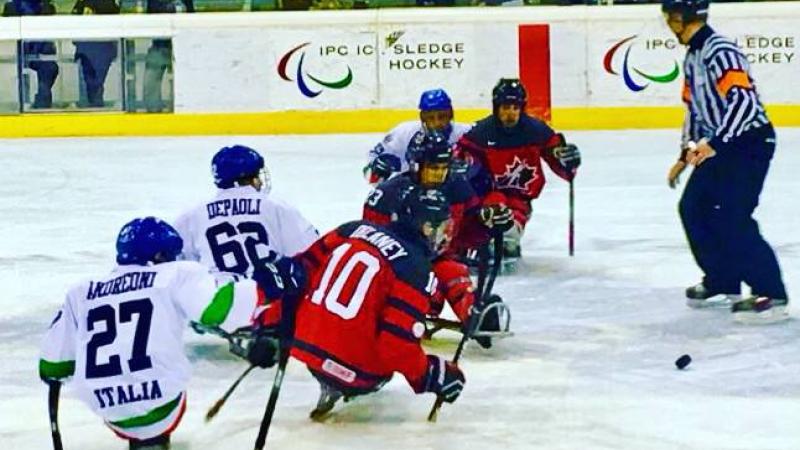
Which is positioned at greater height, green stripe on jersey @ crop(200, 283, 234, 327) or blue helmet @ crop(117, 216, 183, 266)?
blue helmet @ crop(117, 216, 183, 266)

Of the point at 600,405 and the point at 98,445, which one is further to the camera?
the point at 600,405

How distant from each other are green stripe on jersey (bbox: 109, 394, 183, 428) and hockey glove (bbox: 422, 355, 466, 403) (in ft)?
2.21

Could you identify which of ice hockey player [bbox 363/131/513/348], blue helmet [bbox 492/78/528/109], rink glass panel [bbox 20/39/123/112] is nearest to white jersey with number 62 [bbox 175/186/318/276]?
ice hockey player [bbox 363/131/513/348]

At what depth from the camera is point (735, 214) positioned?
6.05 m

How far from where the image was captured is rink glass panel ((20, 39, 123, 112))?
12.8m

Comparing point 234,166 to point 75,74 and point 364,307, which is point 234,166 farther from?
point 75,74

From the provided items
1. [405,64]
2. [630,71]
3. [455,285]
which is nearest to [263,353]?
[455,285]

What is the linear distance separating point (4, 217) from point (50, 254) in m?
1.43

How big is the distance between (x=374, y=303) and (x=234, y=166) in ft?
4.12

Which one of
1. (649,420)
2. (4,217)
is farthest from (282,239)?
(4,217)

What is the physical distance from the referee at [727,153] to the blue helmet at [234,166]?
157 cm

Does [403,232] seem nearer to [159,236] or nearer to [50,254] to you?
[159,236]

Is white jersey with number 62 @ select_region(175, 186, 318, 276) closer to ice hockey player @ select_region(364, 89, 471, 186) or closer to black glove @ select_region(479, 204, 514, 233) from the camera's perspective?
black glove @ select_region(479, 204, 514, 233)

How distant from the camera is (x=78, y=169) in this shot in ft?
36.4
